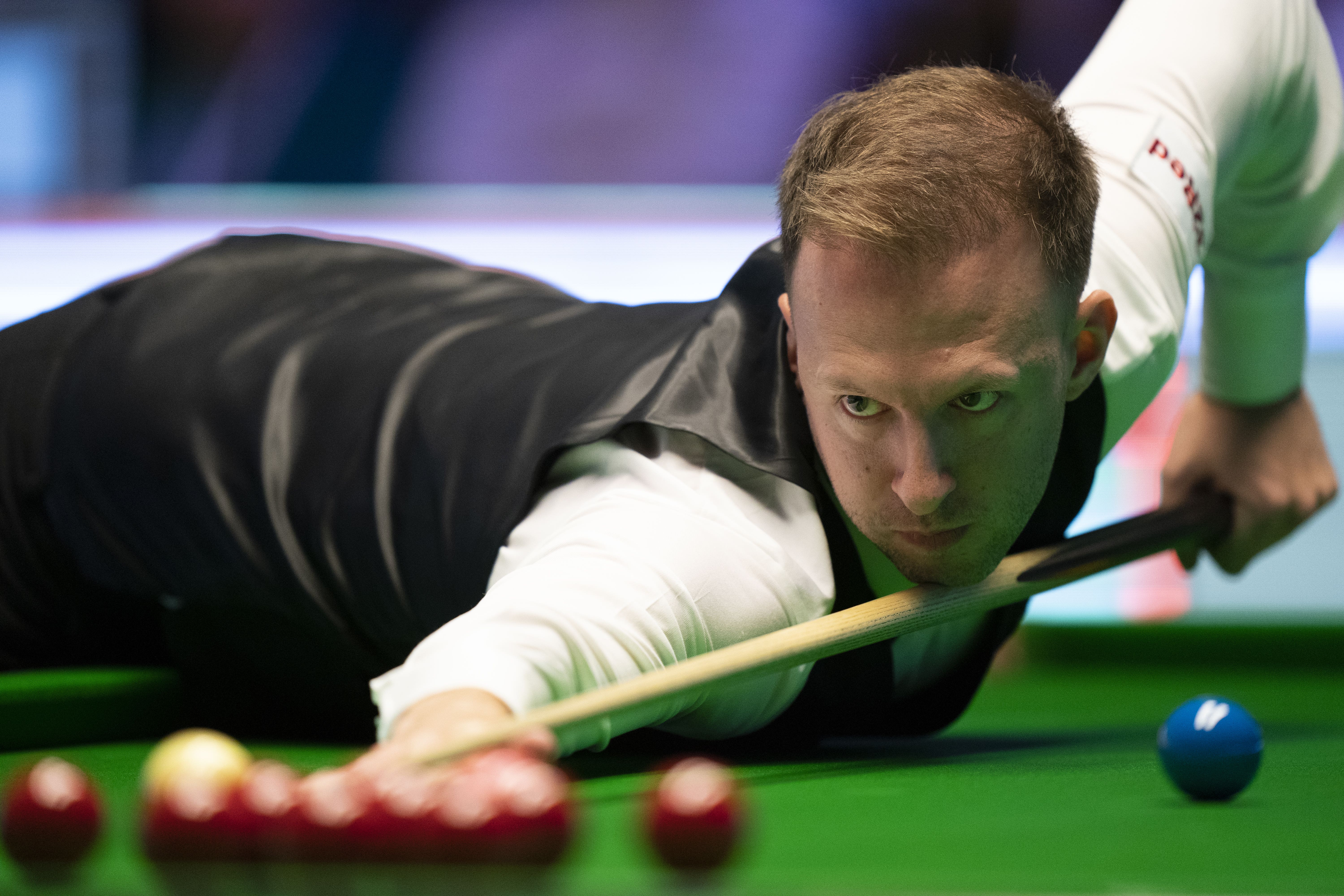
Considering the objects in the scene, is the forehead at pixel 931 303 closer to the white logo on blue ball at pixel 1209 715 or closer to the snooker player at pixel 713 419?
the snooker player at pixel 713 419

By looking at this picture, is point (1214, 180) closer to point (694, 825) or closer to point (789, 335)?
point (789, 335)

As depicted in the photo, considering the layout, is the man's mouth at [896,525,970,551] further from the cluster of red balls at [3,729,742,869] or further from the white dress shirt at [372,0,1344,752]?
the cluster of red balls at [3,729,742,869]

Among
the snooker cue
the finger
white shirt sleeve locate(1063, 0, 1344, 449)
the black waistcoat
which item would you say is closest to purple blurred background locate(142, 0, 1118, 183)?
the black waistcoat

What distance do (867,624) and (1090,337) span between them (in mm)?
550

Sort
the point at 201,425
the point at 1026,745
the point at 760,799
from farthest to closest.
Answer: the point at 201,425 < the point at 1026,745 < the point at 760,799

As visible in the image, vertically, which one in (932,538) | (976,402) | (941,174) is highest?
(941,174)

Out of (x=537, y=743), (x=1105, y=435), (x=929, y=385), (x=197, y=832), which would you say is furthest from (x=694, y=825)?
(x=1105, y=435)

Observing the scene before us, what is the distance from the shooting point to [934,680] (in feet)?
A: 8.53

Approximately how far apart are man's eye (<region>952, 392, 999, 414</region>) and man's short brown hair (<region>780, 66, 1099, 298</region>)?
0.18 meters

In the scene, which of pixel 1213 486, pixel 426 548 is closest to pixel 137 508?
pixel 426 548

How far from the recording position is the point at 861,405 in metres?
1.99

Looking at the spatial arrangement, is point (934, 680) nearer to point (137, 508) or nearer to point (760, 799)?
point (760, 799)

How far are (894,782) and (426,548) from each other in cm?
92

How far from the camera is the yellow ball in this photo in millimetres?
1424
